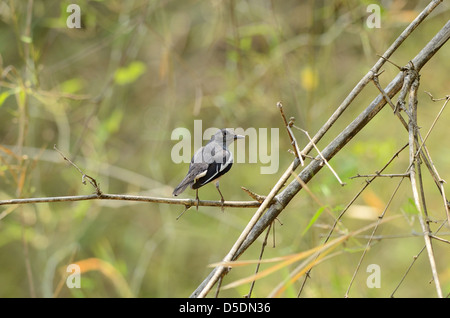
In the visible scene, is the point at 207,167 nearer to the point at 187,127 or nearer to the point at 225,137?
the point at 225,137

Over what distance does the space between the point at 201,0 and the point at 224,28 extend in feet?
1.96

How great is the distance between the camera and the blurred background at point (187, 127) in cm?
389

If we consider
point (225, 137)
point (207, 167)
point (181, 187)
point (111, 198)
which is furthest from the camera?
point (225, 137)

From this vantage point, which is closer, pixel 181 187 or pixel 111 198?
pixel 111 198

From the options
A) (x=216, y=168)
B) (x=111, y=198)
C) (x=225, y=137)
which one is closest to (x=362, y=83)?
(x=111, y=198)

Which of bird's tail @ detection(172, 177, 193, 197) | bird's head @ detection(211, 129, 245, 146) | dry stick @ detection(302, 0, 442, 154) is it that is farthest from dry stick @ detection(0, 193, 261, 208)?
bird's head @ detection(211, 129, 245, 146)

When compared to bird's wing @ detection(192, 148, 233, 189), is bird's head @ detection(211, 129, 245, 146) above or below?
above

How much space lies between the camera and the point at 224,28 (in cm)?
461

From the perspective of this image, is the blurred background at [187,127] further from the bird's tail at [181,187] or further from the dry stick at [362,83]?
the dry stick at [362,83]

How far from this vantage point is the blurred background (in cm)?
389

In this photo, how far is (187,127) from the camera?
5.18m

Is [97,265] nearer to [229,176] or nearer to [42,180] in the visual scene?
[42,180]

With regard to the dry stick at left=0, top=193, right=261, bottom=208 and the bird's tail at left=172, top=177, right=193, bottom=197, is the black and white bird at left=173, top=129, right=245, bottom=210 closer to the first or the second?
the bird's tail at left=172, top=177, right=193, bottom=197

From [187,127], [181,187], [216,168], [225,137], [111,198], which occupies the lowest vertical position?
[111,198]
